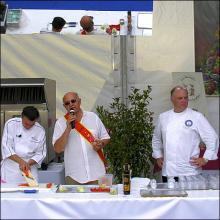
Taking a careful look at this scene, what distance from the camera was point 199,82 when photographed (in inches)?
193

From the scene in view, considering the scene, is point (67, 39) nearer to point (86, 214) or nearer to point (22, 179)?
point (22, 179)

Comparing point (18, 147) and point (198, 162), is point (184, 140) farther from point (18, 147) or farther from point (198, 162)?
point (18, 147)

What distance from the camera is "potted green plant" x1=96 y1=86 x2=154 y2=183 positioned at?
4.65 m

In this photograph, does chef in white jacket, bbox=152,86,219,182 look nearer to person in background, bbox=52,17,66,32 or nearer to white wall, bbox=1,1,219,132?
white wall, bbox=1,1,219,132

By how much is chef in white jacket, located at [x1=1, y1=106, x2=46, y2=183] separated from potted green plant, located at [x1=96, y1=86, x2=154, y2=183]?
1117mm

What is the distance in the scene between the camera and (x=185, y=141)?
11.9 ft

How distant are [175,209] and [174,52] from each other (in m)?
2.63

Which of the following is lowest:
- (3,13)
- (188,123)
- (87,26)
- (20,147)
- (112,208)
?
(112,208)

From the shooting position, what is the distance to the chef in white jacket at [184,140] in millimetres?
3619

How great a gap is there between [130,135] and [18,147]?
1.39m

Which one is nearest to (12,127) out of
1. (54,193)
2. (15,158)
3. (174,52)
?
(15,158)

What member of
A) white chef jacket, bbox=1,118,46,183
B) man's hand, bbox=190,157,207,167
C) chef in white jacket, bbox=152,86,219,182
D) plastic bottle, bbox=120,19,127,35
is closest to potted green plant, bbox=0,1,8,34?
plastic bottle, bbox=120,19,127,35

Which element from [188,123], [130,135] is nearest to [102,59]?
[130,135]

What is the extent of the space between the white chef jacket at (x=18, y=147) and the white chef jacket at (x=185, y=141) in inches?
39.4
